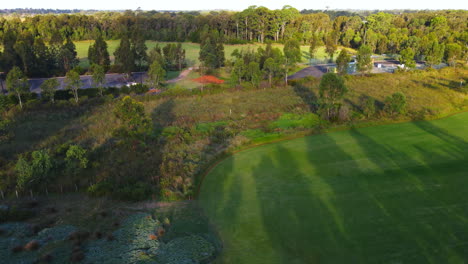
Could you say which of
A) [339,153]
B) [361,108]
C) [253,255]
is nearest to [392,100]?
[361,108]

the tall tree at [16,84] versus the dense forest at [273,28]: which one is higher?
the dense forest at [273,28]

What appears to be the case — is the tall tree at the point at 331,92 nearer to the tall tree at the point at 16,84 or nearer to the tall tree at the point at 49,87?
the tall tree at the point at 49,87

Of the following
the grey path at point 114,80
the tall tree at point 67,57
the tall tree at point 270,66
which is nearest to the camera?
the tall tree at point 270,66

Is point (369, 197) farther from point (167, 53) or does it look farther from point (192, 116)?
point (167, 53)

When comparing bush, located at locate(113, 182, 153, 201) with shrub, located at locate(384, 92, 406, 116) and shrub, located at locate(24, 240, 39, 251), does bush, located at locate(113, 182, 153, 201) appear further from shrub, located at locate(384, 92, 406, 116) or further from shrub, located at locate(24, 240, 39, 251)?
shrub, located at locate(384, 92, 406, 116)

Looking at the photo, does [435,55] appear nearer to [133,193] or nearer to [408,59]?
[408,59]

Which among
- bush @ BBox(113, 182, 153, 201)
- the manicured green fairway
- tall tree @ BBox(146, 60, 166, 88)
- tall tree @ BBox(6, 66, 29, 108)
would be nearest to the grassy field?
tall tree @ BBox(146, 60, 166, 88)

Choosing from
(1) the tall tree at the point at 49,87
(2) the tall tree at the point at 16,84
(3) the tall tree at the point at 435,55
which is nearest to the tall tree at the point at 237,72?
(1) the tall tree at the point at 49,87

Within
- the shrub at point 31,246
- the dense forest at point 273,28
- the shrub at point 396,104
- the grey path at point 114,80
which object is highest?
the dense forest at point 273,28
